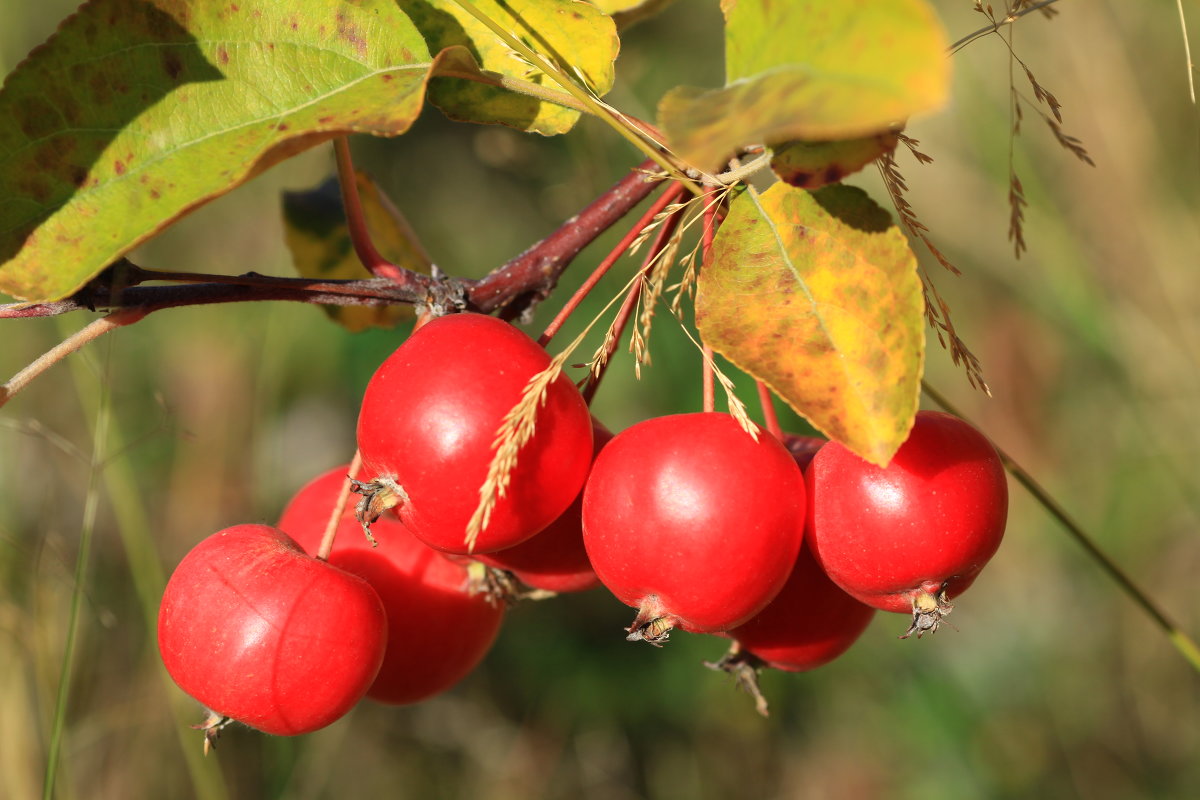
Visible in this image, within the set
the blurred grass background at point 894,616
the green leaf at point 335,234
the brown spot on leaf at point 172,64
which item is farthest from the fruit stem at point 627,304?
the blurred grass background at point 894,616

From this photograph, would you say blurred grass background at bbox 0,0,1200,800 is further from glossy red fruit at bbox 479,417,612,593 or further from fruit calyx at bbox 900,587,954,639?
fruit calyx at bbox 900,587,954,639

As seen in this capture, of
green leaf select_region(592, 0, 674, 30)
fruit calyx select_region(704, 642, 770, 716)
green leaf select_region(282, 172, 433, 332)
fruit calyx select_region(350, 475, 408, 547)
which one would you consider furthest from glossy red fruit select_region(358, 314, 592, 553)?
green leaf select_region(282, 172, 433, 332)

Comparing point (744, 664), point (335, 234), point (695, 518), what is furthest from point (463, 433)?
point (335, 234)

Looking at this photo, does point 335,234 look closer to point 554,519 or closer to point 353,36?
point 353,36

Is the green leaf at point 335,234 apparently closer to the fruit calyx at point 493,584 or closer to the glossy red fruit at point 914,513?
the fruit calyx at point 493,584

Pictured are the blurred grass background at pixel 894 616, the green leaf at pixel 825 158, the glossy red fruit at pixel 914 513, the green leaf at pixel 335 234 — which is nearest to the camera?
the green leaf at pixel 825 158
